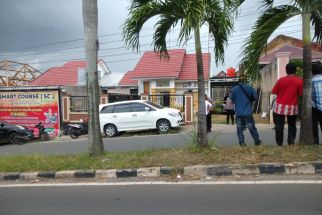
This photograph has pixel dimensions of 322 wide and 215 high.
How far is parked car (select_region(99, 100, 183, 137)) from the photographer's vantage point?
61.7 feet

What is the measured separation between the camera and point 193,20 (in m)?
7.82

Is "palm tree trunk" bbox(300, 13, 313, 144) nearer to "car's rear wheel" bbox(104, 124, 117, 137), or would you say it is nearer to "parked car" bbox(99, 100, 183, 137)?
"parked car" bbox(99, 100, 183, 137)

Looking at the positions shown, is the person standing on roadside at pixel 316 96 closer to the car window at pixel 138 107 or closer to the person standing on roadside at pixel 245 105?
the person standing on roadside at pixel 245 105

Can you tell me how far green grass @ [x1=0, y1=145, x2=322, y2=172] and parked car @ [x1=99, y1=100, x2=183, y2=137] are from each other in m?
9.63

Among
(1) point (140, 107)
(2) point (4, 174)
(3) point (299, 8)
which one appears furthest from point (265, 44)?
(1) point (140, 107)

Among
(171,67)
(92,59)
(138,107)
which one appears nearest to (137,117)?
(138,107)

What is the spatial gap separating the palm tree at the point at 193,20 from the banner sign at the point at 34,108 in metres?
14.3

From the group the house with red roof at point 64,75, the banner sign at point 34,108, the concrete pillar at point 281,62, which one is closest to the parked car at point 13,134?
the banner sign at point 34,108

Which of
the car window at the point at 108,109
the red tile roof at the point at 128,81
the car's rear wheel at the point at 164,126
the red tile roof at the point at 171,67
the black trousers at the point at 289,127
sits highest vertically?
the red tile roof at the point at 171,67

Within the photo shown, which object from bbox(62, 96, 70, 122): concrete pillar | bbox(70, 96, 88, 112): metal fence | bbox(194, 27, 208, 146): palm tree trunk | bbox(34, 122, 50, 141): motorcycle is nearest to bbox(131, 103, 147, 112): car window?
bbox(34, 122, 50, 141): motorcycle

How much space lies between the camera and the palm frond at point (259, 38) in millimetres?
8117

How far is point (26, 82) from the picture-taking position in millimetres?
43438

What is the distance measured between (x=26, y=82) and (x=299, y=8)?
1538 inches

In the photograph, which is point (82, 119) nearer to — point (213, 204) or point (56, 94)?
point (56, 94)
